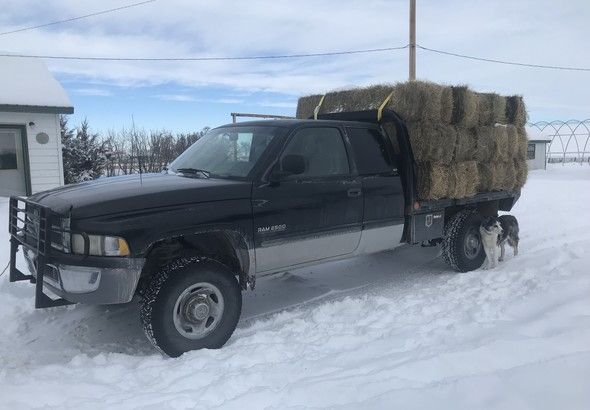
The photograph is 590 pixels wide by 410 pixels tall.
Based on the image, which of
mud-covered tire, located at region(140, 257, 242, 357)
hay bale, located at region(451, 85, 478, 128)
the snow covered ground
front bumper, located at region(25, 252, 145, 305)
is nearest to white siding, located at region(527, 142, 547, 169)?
the snow covered ground

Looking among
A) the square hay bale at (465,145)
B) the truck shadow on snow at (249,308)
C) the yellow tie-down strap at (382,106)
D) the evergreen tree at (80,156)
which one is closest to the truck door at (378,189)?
the yellow tie-down strap at (382,106)

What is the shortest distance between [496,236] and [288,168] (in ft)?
11.1

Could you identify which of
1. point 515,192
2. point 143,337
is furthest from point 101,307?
point 515,192

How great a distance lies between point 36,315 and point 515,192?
6.16 meters

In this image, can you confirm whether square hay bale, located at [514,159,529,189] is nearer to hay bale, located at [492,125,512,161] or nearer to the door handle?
hay bale, located at [492,125,512,161]

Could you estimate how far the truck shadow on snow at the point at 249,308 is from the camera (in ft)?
14.1

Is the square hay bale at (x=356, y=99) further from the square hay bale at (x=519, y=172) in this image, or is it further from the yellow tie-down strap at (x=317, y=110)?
the square hay bale at (x=519, y=172)

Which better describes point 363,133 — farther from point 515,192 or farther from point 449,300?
point 515,192

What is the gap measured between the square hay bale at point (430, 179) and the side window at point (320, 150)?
109cm

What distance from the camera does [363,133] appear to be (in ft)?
17.8

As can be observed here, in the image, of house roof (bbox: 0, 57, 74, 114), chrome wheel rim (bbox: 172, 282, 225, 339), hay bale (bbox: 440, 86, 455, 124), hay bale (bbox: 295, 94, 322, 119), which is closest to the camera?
chrome wheel rim (bbox: 172, 282, 225, 339)

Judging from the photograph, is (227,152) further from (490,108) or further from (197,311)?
(490,108)

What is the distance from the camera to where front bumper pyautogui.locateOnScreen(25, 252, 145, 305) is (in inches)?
144

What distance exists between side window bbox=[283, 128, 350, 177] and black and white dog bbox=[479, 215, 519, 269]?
2456 millimetres
